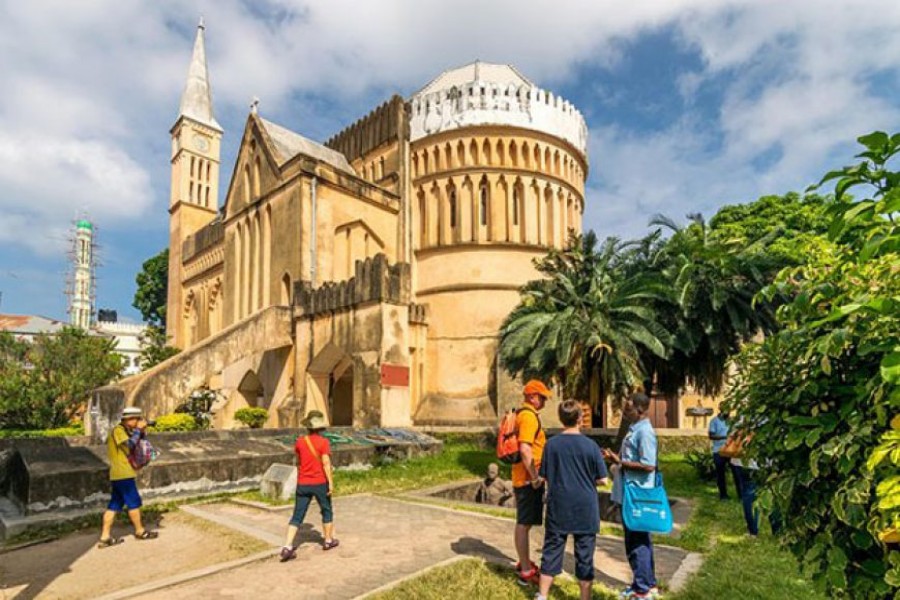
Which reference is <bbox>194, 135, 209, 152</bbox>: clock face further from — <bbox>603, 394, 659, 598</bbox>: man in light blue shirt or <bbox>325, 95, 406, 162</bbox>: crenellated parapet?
<bbox>603, 394, 659, 598</bbox>: man in light blue shirt

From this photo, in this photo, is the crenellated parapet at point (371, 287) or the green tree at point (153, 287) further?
the green tree at point (153, 287)

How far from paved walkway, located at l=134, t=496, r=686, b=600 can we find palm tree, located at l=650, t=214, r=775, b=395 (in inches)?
289

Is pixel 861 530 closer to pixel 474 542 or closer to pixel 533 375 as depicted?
pixel 474 542

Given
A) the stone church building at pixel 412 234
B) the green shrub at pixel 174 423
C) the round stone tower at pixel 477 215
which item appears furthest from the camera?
the round stone tower at pixel 477 215

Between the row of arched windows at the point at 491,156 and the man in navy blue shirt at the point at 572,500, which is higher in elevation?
the row of arched windows at the point at 491,156

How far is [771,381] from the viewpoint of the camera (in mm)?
2938

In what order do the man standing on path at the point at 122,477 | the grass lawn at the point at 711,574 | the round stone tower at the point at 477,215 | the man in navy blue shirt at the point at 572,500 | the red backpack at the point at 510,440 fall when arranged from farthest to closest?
the round stone tower at the point at 477,215 < the man standing on path at the point at 122,477 < the red backpack at the point at 510,440 < the grass lawn at the point at 711,574 < the man in navy blue shirt at the point at 572,500

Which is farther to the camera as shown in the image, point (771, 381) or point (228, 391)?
point (228, 391)

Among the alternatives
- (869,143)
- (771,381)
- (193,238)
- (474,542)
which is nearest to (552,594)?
(474,542)

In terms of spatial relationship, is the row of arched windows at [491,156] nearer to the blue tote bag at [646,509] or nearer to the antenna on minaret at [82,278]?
the blue tote bag at [646,509]

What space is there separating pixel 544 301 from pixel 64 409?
2103 centimetres

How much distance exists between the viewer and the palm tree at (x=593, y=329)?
13211 mm

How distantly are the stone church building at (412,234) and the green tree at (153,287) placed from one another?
27.8m

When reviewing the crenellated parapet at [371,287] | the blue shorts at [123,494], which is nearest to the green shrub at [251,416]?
the crenellated parapet at [371,287]
